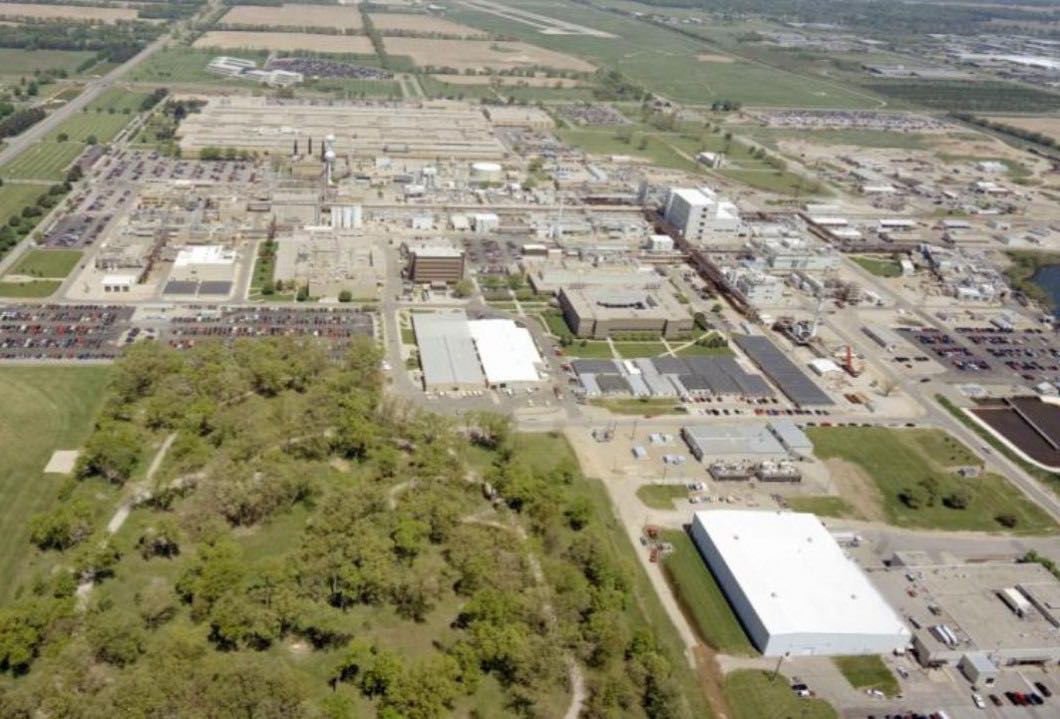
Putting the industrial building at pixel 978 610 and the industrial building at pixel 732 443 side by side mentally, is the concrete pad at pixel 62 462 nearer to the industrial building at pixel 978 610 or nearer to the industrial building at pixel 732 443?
the industrial building at pixel 732 443

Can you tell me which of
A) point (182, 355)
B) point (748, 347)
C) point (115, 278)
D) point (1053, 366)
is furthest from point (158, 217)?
point (1053, 366)

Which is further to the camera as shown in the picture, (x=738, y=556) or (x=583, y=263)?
(x=583, y=263)

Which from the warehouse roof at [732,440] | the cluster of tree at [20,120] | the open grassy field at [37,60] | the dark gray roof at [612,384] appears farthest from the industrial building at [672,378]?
the open grassy field at [37,60]

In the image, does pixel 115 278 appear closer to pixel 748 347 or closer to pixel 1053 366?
pixel 748 347

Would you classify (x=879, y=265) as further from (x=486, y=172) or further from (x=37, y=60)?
(x=37, y=60)

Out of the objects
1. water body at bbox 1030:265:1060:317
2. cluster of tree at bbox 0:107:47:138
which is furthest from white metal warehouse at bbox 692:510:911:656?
cluster of tree at bbox 0:107:47:138

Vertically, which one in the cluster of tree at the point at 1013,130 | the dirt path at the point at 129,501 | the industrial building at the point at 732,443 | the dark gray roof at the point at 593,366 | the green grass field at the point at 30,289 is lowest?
the green grass field at the point at 30,289

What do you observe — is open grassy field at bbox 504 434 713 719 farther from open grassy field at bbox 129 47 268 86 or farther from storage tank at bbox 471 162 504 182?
open grassy field at bbox 129 47 268 86
